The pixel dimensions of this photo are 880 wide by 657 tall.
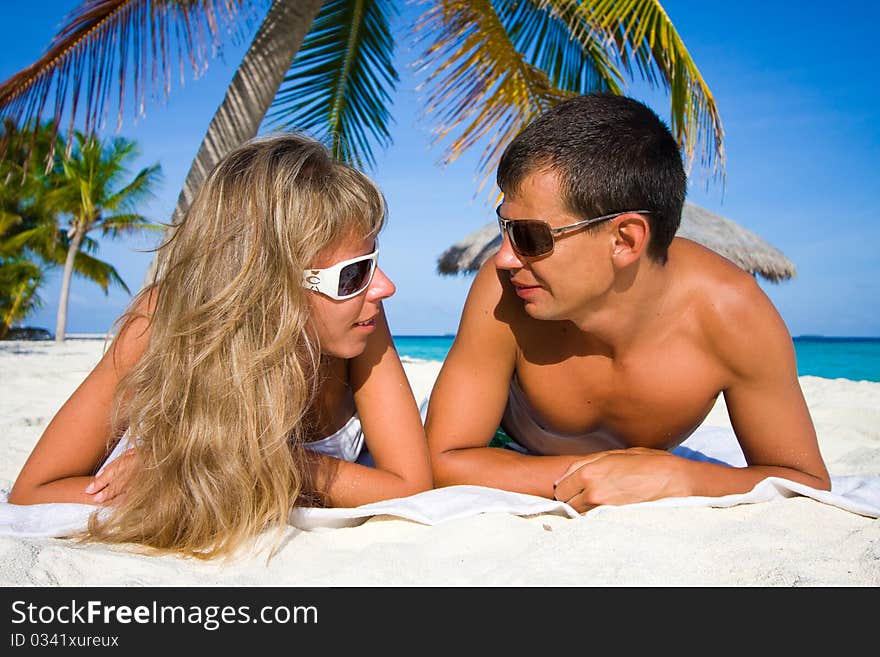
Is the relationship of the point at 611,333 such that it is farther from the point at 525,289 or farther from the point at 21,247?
the point at 21,247

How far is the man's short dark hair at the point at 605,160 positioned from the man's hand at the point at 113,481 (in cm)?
148

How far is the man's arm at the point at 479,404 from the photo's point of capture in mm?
2418

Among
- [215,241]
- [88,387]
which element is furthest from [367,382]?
[88,387]

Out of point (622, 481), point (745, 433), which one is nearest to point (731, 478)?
point (745, 433)

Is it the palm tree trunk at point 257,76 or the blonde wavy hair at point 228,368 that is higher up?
the palm tree trunk at point 257,76

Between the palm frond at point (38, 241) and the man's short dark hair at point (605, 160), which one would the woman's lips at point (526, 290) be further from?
the palm frond at point (38, 241)

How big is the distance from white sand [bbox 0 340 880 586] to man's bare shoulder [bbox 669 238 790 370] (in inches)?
20.0

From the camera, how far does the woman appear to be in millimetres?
1945

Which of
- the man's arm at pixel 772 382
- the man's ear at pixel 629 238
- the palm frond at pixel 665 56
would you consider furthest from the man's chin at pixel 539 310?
the palm frond at pixel 665 56

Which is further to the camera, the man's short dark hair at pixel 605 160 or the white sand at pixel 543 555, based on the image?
the man's short dark hair at pixel 605 160

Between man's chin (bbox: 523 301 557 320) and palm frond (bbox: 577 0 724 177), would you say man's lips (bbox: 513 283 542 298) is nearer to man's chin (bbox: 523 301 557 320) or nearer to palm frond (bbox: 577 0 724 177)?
man's chin (bbox: 523 301 557 320)

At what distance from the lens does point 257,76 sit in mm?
6250

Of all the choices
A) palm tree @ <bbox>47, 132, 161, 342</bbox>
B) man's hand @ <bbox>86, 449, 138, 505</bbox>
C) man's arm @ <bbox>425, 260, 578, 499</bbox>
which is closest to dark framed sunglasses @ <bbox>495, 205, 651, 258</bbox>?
man's arm @ <bbox>425, 260, 578, 499</bbox>
